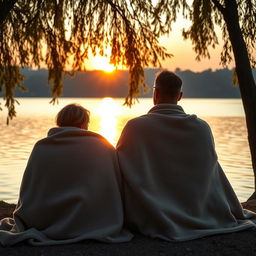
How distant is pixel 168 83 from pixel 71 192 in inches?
52.4

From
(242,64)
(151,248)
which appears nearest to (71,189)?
(151,248)

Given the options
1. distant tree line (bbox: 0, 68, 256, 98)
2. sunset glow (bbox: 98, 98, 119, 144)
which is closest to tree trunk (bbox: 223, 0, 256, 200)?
sunset glow (bbox: 98, 98, 119, 144)

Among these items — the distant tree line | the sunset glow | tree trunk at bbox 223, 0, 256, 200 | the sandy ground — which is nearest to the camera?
the sandy ground

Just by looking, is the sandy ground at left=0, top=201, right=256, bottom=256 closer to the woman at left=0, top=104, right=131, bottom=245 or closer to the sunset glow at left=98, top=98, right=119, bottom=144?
the woman at left=0, top=104, right=131, bottom=245

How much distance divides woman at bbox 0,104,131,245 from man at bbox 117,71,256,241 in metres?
0.18

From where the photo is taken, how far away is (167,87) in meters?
4.90

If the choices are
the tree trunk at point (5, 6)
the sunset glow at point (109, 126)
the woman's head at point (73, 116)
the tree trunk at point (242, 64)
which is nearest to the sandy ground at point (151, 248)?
the woman's head at point (73, 116)

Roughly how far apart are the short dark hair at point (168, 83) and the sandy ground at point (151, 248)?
1.36 meters

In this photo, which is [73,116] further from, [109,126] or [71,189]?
[109,126]


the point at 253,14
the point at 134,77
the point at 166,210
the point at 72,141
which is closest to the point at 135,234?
the point at 166,210

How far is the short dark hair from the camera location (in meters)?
4.86

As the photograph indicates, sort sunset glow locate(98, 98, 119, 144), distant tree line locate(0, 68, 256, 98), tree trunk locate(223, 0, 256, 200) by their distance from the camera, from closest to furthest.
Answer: tree trunk locate(223, 0, 256, 200), sunset glow locate(98, 98, 119, 144), distant tree line locate(0, 68, 256, 98)

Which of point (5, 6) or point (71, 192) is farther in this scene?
point (5, 6)

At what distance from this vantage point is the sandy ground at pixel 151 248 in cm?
426
